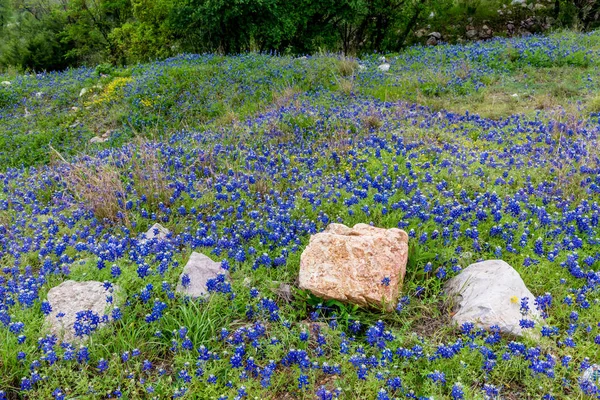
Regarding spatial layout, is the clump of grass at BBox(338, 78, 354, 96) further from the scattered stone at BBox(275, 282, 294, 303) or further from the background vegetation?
the scattered stone at BBox(275, 282, 294, 303)

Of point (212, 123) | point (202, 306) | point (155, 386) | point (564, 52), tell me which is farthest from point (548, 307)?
point (564, 52)

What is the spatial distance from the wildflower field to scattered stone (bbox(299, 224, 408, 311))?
0.54 ft

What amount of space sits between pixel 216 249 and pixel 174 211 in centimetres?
133

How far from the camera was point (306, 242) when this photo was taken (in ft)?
14.9

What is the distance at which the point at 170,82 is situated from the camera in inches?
468

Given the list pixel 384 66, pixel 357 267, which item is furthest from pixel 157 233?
pixel 384 66

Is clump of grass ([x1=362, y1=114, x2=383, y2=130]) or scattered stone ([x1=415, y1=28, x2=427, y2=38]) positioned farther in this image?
scattered stone ([x1=415, y1=28, x2=427, y2=38])

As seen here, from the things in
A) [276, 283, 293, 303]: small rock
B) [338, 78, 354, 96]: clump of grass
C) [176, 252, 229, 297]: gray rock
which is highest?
[338, 78, 354, 96]: clump of grass

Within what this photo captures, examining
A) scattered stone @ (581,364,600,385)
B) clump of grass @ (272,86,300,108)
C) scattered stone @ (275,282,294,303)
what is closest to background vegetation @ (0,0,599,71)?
clump of grass @ (272,86,300,108)

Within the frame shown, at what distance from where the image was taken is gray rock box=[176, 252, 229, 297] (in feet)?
12.3

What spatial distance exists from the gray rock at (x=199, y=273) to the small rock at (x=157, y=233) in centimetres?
76

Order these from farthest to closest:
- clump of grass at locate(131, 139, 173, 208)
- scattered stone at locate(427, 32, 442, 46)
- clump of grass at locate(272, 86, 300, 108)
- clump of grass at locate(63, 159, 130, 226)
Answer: scattered stone at locate(427, 32, 442, 46), clump of grass at locate(272, 86, 300, 108), clump of grass at locate(131, 139, 173, 208), clump of grass at locate(63, 159, 130, 226)

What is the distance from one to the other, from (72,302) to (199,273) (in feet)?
3.40

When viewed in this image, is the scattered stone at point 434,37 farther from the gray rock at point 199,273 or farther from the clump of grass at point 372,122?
the gray rock at point 199,273
